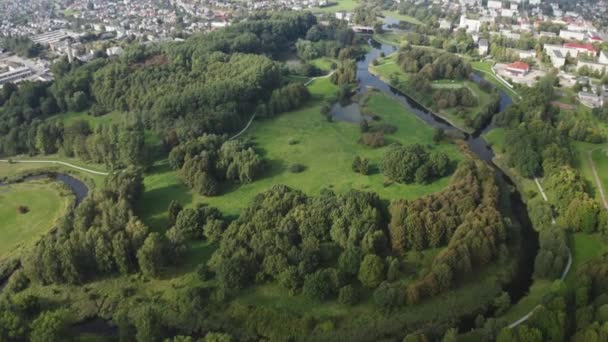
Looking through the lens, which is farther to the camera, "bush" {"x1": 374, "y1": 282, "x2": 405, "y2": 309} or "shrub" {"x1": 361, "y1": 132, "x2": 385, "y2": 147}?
"shrub" {"x1": 361, "y1": 132, "x2": 385, "y2": 147}

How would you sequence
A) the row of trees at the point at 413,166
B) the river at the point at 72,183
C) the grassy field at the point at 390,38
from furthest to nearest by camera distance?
the grassy field at the point at 390,38 < the river at the point at 72,183 < the row of trees at the point at 413,166

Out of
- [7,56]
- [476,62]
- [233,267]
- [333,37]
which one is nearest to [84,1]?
[7,56]

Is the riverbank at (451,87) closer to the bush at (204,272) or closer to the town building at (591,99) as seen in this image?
the town building at (591,99)

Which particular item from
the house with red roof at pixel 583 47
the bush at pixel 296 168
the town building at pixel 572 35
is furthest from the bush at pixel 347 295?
the town building at pixel 572 35

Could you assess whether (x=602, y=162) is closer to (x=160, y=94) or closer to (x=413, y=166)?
(x=413, y=166)

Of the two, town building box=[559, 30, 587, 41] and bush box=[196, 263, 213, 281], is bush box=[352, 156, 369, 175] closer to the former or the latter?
bush box=[196, 263, 213, 281]

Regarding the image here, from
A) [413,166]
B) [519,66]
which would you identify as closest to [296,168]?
[413,166]

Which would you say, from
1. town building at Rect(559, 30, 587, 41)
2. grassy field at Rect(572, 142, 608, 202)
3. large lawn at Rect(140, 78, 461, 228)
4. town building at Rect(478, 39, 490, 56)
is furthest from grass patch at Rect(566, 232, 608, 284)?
town building at Rect(559, 30, 587, 41)
